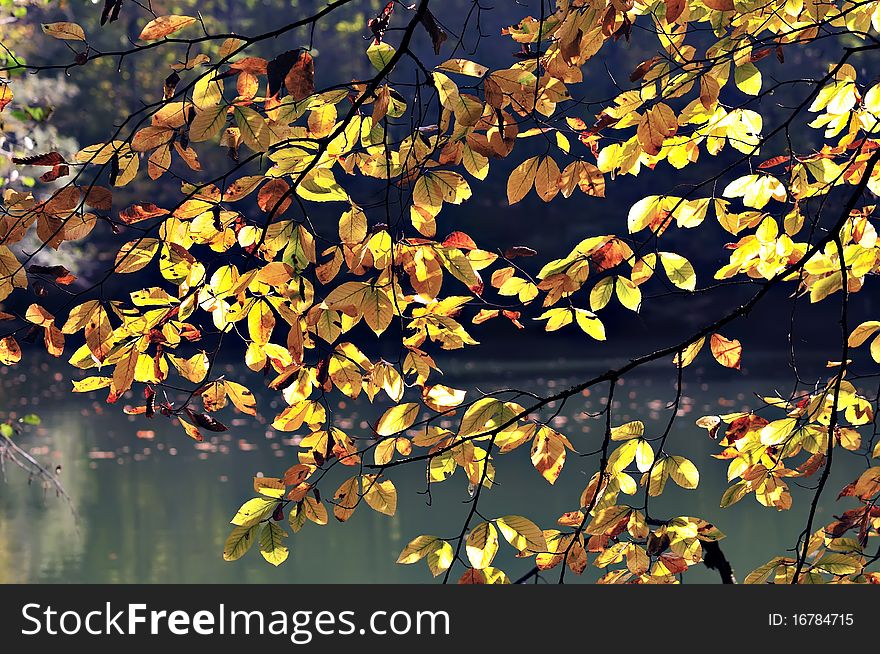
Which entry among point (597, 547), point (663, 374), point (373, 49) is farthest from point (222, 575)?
point (663, 374)

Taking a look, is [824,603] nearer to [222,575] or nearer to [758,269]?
[758,269]

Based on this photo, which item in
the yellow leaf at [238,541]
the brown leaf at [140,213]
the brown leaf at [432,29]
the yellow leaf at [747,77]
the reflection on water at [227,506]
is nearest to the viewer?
the brown leaf at [432,29]

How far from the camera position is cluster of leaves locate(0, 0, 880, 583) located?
73.9 inches

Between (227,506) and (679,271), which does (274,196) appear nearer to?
(679,271)

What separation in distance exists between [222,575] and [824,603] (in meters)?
7.10

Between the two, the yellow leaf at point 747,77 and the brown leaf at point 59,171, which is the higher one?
the yellow leaf at point 747,77

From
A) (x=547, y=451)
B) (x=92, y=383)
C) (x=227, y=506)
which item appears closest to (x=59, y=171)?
(x=92, y=383)

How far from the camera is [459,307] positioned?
7.57 feet

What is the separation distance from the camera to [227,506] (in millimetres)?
10828

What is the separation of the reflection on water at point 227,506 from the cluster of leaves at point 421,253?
3936 millimetres

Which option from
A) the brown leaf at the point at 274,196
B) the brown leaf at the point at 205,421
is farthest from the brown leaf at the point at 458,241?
the brown leaf at the point at 205,421

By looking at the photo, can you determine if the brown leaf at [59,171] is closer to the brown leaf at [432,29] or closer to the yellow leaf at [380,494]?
the brown leaf at [432,29]

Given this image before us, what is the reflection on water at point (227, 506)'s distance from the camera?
8.84m

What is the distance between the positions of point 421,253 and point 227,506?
948cm
